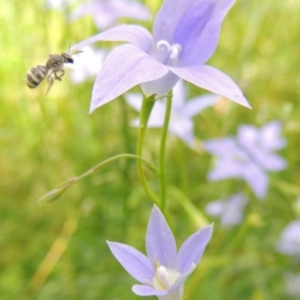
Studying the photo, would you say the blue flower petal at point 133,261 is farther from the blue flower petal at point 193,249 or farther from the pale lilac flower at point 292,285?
the pale lilac flower at point 292,285

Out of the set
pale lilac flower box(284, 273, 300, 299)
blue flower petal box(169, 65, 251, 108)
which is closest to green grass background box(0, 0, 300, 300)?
pale lilac flower box(284, 273, 300, 299)

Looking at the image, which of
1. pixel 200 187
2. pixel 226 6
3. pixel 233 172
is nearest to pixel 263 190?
pixel 233 172

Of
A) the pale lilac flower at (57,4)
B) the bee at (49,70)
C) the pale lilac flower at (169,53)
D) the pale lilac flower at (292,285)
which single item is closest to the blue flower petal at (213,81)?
the pale lilac flower at (169,53)

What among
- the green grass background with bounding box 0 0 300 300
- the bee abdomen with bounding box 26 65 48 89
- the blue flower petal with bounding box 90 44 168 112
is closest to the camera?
the blue flower petal with bounding box 90 44 168 112

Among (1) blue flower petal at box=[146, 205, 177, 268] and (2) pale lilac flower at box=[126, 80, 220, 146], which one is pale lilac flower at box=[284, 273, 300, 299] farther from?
(1) blue flower petal at box=[146, 205, 177, 268]

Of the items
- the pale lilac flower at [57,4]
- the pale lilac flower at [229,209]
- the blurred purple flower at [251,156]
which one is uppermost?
the pale lilac flower at [57,4]

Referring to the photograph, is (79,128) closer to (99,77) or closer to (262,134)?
(262,134)
